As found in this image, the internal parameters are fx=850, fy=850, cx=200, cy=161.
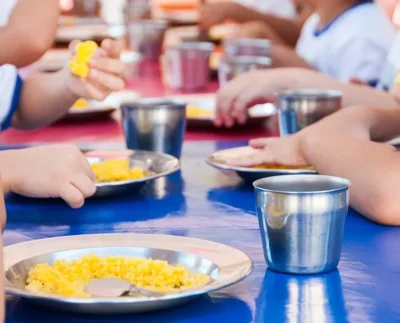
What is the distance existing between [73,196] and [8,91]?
0.54m

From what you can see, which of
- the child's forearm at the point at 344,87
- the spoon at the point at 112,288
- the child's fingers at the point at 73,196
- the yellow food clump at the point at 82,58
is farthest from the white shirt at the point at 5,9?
the spoon at the point at 112,288

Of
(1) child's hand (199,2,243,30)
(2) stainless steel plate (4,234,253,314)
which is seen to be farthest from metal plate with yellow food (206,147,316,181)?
(1) child's hand (199,2,243,30)

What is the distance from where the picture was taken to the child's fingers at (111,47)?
58.7 inches

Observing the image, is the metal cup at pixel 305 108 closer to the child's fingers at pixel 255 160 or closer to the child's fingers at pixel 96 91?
the child's fingers at pixel 255 160

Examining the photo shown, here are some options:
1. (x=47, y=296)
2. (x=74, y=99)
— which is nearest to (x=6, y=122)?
(x=74, y=99)

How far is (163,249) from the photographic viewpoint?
0.92 meters

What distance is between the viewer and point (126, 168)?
1.35 meters

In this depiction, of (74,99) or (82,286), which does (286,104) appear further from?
(82,286)

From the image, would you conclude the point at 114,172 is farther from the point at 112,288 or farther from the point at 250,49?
the point at 250,49

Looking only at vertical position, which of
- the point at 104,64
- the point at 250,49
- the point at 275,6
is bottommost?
the point at 275,6

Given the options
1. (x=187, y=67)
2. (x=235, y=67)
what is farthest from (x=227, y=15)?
(x=235, y=67)

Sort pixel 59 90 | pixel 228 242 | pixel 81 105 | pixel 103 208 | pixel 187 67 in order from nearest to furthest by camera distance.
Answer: pixel 228 242 → pixel 103 208 → pixel 59 90 → pixel 81 105 → pixel 187 67

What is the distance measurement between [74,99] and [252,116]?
461 mm

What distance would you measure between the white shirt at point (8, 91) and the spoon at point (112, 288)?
0.84m
